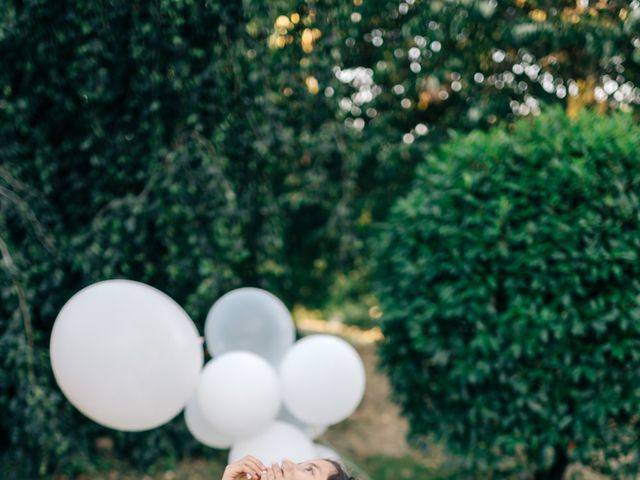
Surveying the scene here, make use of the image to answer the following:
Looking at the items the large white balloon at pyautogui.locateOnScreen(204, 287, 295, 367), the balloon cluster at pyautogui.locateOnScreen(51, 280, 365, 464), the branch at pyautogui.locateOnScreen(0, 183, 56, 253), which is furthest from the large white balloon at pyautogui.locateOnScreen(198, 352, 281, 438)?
the branch at pyautogui.locateOnScreen(0, 183, 56, 253)

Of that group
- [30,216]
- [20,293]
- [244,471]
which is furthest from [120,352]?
[30,216]

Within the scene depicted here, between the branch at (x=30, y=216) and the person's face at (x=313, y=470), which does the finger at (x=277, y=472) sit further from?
the branch at (x=30, y=216)

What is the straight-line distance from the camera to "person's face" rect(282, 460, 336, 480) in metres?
2.24

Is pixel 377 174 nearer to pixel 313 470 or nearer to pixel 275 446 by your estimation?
pixel 275 446

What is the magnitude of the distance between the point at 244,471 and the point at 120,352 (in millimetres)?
741

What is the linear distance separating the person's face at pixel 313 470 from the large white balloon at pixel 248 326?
95 centimetres

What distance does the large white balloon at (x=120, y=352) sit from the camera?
229 cm

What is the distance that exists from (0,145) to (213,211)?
1493 mm

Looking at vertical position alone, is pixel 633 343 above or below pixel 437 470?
above

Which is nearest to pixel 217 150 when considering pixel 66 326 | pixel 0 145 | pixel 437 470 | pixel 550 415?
pixel 0 145

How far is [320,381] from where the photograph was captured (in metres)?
2.94

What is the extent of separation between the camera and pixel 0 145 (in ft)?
11.8

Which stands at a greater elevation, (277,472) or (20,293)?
(20,293)

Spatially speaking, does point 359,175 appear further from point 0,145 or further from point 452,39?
point 0,145
